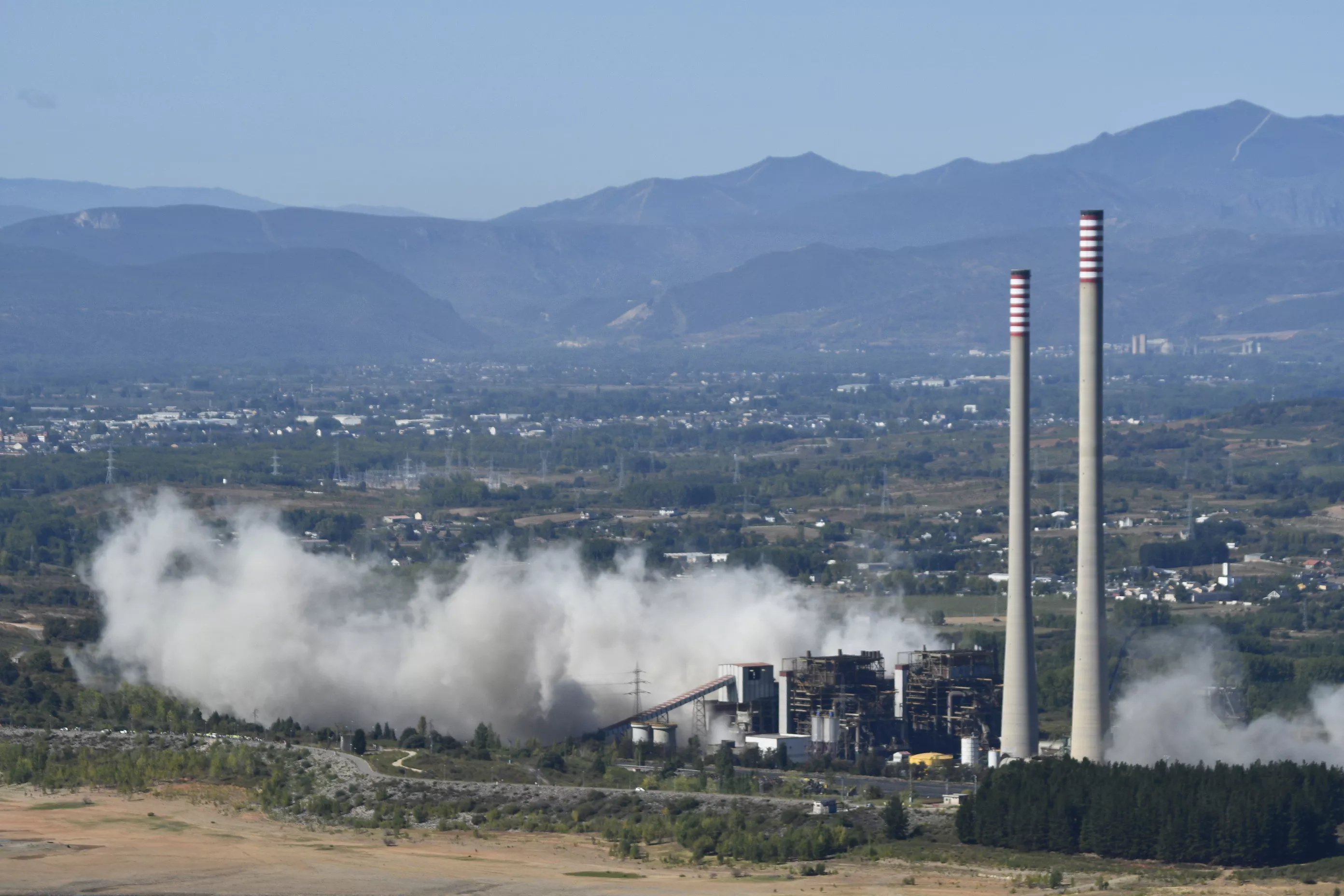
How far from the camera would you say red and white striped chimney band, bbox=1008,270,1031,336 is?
352 ft

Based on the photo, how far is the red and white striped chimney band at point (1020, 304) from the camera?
10719cm

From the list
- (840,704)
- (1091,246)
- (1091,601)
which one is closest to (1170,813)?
(1091,601)

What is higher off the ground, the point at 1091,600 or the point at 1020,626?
the point at 1091,600

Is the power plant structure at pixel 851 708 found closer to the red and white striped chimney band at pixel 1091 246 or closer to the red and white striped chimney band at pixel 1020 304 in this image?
the red and white striped chimney band at pixel 1020 304

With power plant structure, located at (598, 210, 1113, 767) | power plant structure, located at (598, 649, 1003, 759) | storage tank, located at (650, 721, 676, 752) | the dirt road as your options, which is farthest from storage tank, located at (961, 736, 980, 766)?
the dirt road

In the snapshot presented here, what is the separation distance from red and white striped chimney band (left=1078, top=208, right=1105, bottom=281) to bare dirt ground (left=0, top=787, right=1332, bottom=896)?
26.3 metres

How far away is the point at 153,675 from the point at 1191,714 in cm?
4795

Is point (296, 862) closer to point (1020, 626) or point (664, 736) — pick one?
point (664, 736)

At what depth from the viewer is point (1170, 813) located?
269ft

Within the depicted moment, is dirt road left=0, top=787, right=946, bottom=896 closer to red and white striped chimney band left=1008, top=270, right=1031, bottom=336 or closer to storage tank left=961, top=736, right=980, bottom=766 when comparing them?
storage tank left=961, top=736, right=980, bottom=766

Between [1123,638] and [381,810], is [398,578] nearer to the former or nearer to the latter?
[1123,638]

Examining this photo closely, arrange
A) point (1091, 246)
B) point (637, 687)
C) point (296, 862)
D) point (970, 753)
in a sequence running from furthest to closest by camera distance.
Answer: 1. point (637, 687)
2. point (970, 753)
3. point (1091, 246)
4. point (296, 862)

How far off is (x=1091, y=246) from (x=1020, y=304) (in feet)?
32.5

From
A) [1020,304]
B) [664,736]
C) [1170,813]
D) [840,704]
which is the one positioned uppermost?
[1020,304]
